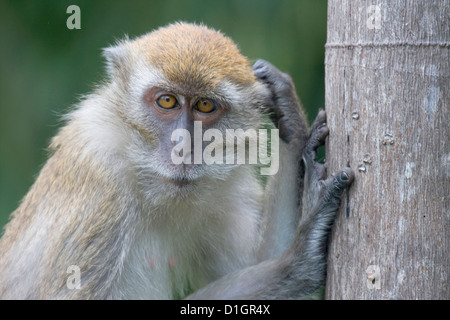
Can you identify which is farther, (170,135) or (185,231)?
(185,231)

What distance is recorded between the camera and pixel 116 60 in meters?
4.92

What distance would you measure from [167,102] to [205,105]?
0.98 feet

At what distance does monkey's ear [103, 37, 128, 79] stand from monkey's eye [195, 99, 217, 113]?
77 cm

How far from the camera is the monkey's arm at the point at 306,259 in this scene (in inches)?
152

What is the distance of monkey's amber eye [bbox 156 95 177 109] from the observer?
4.50 metres

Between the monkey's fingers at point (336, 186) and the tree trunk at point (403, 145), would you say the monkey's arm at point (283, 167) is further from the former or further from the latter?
the tree trunk at point (403, 145)

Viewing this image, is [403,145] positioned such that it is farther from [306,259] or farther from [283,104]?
[283,104]

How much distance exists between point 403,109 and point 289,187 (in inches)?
59.2

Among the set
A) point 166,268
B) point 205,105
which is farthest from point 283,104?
point 166,268

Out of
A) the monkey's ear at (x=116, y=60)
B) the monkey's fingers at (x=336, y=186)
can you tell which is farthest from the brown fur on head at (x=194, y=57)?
the monkey's fingers at (x=336, y=186)

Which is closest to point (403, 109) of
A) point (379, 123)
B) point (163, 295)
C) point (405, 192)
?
point (379, 123)

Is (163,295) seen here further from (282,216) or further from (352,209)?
(352,209)

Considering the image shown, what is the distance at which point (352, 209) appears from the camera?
3.67 meters

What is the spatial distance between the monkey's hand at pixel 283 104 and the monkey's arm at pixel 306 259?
1.16ft
